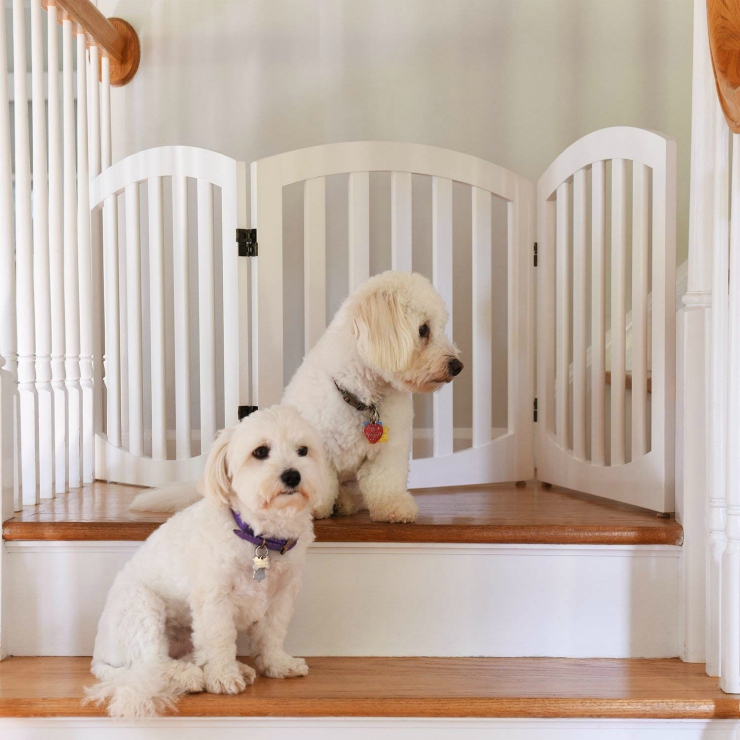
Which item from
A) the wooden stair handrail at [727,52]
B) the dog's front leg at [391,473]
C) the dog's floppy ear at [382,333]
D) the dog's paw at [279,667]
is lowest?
the dog's paw at [279,667]

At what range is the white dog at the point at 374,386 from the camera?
172 cm

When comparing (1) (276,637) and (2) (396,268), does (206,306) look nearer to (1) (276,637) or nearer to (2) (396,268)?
(2) (396,268)

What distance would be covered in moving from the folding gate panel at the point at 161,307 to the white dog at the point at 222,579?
72 cm

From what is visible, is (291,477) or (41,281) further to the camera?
(41,281)

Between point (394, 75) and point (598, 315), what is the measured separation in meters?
1.35

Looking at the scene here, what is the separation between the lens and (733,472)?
147 centimetres

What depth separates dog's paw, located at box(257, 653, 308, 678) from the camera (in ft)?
4.91

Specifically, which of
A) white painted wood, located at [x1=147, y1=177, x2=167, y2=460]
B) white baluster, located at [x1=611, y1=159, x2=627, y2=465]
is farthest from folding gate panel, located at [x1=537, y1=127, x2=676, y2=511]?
white painted wood, located at [x1=147, y1=177, x2=167, y2=460]

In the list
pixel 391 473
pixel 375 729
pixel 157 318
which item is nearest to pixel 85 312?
pixel 157 318

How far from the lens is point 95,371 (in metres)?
2.32

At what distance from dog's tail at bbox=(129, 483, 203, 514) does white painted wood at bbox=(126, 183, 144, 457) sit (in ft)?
1.62

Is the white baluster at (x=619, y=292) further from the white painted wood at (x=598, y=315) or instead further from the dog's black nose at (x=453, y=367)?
the dog's black nose at (x=453, y=367)

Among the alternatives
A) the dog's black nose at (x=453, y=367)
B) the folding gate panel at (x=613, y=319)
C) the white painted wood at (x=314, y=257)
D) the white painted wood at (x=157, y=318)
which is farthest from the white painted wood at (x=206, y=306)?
the folding gate panel at (x=613, y=319)

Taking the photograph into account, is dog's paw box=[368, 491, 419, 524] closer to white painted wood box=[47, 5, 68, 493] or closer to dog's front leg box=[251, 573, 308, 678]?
dog's front leg box=[251, 573, 308, 678]
